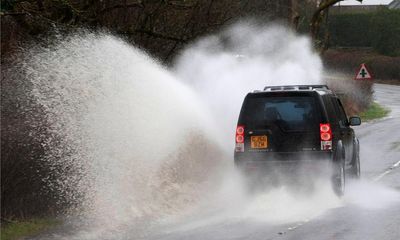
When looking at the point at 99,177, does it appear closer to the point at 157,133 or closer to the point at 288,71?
the point at 157,133

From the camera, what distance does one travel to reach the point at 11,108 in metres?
11.3

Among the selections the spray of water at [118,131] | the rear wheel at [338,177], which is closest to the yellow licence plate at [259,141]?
the rear wheel at [338,177]

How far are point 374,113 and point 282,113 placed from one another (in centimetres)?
2955

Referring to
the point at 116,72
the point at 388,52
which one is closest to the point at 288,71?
the point at 116,72

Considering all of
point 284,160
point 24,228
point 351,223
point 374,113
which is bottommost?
point 351,223

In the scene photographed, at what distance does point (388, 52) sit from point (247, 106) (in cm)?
6712

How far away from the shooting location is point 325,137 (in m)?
13.0

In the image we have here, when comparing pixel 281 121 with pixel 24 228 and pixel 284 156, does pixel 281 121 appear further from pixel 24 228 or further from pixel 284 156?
pixel 24 228

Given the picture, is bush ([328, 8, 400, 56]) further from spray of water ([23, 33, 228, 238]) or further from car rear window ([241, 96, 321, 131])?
car rear window ([241, 96, 321, 131])

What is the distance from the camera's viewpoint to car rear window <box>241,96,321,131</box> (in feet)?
43.3

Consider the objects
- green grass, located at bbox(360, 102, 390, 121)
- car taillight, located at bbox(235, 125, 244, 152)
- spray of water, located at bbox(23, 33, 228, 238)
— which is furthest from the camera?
green grass, located at bbox(360, 102, 390, 121)

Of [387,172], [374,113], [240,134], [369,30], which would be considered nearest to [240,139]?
[240,134]

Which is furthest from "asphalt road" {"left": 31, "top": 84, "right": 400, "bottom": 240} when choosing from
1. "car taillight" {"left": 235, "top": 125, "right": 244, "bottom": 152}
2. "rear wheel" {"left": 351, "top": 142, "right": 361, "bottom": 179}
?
"car taillight" {"left": 235, "top": 125, "right": 244, "bottom": 152}

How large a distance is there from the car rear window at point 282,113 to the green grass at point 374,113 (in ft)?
82.9
